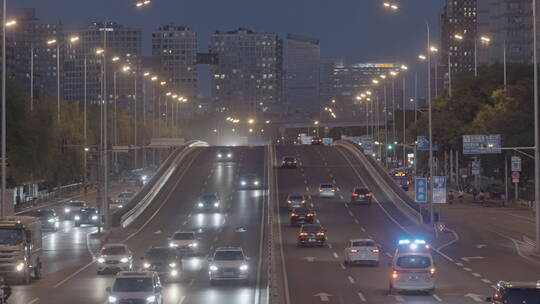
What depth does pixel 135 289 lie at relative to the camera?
30.6m

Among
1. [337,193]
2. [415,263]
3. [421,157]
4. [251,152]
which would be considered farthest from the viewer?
[421,157]

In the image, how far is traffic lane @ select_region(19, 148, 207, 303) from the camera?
3662cm

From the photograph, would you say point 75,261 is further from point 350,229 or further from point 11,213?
point 350,229

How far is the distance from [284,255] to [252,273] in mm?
7300

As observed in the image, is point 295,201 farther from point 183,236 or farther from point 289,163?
point 289,163

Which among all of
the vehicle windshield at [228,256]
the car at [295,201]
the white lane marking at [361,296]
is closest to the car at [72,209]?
the car at [295,201]

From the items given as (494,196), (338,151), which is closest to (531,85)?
(494,196)

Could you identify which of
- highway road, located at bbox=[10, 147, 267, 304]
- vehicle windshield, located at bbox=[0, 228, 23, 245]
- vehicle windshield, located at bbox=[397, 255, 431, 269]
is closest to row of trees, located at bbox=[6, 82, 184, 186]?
highway road, located at bbox=[10, 147, 267, 304]

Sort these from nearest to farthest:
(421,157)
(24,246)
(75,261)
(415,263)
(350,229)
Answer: (415,263), (24,246), (75,261), (350,229), (421,157)

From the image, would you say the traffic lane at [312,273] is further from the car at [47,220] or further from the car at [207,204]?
the car at [47,220]

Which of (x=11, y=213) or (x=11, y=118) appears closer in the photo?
(x=11, y=213)

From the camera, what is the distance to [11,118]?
262 feet

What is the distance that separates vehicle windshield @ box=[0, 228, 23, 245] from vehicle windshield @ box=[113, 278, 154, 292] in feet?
38.1

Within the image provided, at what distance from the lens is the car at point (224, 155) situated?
119 metres
